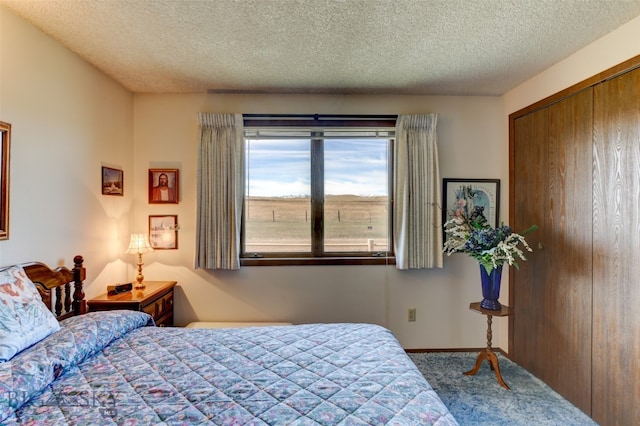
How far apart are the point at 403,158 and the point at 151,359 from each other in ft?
8.21

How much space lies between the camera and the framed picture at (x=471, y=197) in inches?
122

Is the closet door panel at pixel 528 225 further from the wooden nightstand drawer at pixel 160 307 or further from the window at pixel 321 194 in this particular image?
the wooden nightstand drawer at pixel 160 307

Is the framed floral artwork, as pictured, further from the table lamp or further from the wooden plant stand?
the table lamp

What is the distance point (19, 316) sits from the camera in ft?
4.85

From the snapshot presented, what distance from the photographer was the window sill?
3090 millimetres

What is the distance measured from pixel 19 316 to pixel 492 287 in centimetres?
300

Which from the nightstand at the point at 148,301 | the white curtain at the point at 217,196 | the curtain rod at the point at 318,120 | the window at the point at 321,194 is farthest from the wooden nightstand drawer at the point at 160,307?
the curtain rod at the point at 318,120

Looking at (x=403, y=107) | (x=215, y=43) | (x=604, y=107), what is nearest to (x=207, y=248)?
(x=215, y=43)

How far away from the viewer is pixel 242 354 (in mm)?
1629

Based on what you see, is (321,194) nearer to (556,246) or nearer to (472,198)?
(472,198)

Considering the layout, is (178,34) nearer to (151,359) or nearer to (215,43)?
(215,43)

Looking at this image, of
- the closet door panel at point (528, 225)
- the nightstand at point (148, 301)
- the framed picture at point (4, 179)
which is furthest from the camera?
the closet door panel at point (528, 225)

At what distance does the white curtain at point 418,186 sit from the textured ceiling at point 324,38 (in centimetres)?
42

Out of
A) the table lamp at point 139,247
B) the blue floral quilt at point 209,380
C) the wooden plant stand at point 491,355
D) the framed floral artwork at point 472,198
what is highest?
the framed floral artwork at point 472,198
